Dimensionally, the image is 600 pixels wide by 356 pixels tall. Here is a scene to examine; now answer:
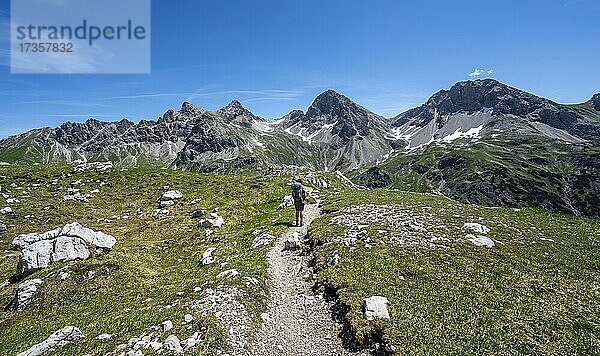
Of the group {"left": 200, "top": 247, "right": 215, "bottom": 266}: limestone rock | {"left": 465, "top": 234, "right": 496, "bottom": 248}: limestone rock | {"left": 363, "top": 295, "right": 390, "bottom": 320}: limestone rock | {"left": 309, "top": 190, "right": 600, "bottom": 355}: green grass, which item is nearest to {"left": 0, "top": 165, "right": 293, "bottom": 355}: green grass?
{"left": 200, "top": 247, "right": 215, "bottom": 266}: limestone rock

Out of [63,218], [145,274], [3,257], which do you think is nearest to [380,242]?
[145,274]

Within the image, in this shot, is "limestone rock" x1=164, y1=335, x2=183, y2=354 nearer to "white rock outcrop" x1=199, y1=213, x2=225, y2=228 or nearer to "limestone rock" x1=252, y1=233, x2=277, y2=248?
"limestone rock" x1=252, y1=233, x2=277, y2=248

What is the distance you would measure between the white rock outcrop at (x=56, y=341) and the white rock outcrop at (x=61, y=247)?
12973 millimetres

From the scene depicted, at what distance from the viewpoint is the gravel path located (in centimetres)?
1777

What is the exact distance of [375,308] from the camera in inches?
739

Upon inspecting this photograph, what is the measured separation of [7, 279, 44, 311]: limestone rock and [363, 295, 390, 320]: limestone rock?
23961 millimetres

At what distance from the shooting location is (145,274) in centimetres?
2980

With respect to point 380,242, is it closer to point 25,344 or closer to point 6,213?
point 25,344

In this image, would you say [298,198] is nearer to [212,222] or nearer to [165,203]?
[212,222]

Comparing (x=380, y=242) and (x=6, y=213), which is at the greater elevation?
(x=380, y=242)

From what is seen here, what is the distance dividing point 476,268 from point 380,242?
23.6ft

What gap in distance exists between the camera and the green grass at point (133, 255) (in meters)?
21.2

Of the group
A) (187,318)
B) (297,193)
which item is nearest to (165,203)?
(297,193)

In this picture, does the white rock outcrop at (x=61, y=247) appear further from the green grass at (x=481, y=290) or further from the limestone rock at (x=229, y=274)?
the green grass at (x=481, y=290)
